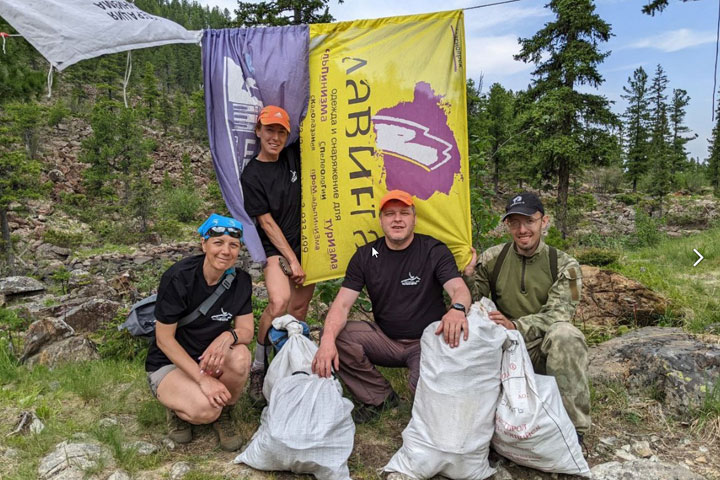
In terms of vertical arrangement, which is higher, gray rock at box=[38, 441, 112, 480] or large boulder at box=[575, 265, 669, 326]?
large boulder at box=[575, 265, 669, 326]

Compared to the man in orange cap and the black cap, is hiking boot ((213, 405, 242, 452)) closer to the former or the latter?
the man in orange cap

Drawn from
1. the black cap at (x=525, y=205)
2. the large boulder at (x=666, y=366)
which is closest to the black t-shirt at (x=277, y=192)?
the black cap at (x=525, y=205)

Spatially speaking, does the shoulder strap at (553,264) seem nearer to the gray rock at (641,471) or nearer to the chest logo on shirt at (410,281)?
the chest logo on shirt at (410,281)

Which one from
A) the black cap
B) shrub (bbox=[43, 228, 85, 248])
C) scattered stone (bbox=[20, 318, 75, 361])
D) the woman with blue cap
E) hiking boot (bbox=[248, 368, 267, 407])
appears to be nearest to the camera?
the black cap

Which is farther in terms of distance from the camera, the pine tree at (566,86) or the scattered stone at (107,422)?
the pine tree at (566,86)

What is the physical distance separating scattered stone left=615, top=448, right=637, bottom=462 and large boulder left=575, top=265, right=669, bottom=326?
266 centimetres

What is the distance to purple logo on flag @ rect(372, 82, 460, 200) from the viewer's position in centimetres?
371

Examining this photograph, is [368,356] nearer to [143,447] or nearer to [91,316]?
[143,447]

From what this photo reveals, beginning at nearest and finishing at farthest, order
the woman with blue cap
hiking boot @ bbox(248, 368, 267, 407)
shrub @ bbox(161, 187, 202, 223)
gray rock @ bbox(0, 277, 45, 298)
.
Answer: the woman with blue cap, hiking boot @ bbox(248, 368, 267, 407), gray rock @ bbox(0, 277, 45, 298), shrub @ bbox(161, 187, 202, 223)

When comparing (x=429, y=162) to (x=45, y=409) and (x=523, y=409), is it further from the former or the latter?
(x=45, y=409)

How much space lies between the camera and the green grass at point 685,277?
5559 millimetres

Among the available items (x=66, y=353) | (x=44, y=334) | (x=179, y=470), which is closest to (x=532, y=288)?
(x=179, y=470)

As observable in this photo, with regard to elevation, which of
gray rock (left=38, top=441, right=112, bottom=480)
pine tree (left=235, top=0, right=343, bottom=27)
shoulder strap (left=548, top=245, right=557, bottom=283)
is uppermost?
pine tree (left=235, top=0, right=343, bottom=27)

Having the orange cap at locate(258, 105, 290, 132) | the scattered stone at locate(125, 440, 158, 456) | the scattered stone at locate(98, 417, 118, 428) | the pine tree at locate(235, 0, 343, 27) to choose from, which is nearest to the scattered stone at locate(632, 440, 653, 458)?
the scattered stone at locate(125, 440, 158, 456)
